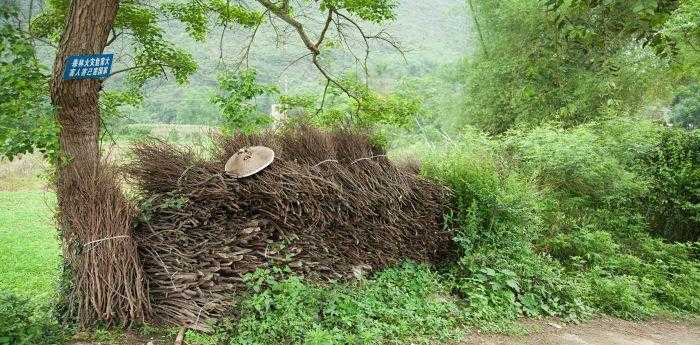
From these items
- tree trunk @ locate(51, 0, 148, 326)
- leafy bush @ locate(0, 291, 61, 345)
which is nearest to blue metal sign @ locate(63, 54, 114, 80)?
tree trunk @ locate(51, 0, 148, 326)

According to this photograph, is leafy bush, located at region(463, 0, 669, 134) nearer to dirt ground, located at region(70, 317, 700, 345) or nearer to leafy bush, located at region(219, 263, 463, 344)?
dirt ground, located at region(70, 317, 700, 345)

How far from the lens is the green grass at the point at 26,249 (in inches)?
321

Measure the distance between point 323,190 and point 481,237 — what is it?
2.24 m

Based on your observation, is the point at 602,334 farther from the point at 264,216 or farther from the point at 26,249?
the point at 26,249

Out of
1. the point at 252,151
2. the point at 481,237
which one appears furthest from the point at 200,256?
the point at 481,237

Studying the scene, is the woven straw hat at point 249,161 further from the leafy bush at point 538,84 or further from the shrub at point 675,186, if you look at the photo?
the leafy bush at point 538,84

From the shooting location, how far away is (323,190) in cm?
471

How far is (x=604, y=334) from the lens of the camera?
5.23m

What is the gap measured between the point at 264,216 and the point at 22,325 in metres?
1.88

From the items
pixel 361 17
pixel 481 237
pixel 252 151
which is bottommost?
pixel 481 237

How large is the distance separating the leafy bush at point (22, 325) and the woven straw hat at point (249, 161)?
1.75 metres

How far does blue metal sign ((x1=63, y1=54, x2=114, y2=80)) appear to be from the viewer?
3689 mm

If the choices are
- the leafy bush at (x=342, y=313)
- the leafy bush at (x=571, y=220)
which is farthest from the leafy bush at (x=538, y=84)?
the leafy bush at (x=342, y=313)

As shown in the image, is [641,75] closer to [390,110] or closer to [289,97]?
[390,110]
